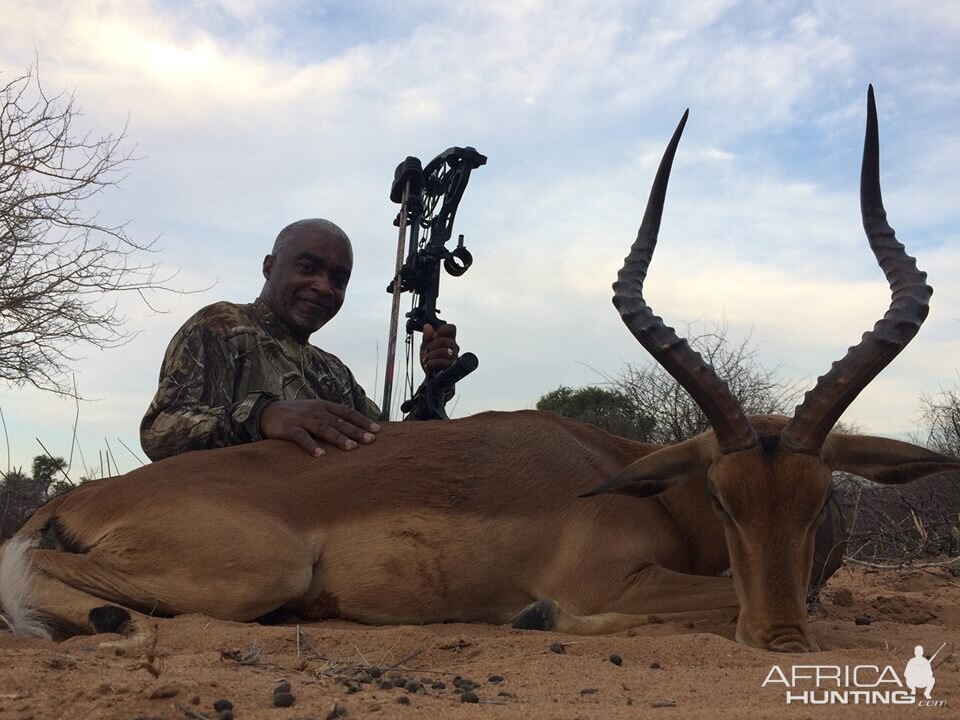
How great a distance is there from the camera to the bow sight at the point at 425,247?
263 inches

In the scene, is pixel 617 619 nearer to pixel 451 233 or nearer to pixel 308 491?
pixel 308 491

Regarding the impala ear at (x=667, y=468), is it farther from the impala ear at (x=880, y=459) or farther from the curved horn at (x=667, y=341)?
the impala ear at (x=880, y=459)

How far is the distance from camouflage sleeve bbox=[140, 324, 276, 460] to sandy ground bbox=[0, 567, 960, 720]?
1.62 meters

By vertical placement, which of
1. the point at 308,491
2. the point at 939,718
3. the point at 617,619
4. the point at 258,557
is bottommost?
the point at 939,718

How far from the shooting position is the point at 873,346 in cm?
433

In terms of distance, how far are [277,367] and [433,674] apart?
12.7 feet

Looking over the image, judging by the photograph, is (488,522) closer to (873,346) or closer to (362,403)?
(873,346)

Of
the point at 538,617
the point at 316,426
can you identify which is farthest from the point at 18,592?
the point at 538,617

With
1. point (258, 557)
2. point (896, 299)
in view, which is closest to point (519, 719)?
point (258, 557)

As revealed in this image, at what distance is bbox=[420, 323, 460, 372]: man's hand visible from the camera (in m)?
6.65

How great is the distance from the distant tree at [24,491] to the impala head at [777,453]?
185 inches

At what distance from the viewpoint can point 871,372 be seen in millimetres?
4336

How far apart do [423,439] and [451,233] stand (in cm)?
262

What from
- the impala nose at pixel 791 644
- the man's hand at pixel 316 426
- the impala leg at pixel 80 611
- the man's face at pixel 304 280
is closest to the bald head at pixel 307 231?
the man's face at pixel 304 280
